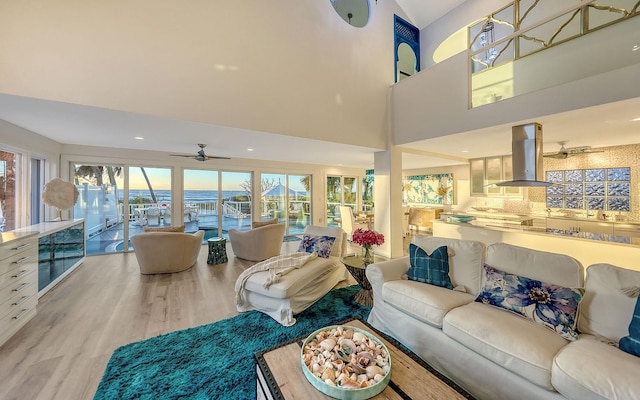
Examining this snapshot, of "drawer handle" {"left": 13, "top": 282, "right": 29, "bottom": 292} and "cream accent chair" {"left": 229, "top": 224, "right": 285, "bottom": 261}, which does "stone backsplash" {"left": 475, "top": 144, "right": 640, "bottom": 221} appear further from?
"drawer handle" {"left": 13, "top": 282, "right": 29, "bottom": 292}

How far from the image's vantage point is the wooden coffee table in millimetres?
1156

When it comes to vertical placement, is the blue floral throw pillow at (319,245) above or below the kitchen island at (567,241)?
below

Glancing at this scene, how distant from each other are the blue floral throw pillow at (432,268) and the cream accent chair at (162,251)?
3.61 meters

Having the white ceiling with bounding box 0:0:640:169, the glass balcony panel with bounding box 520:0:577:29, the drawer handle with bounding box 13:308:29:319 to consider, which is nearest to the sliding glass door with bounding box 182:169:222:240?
the white ceiling with bounding box 0:0:640:169

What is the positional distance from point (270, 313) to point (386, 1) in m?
6.62

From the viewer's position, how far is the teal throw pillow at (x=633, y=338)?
1344mm

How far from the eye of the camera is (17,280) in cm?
248

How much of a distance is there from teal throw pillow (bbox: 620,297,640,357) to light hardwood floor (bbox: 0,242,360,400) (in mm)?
2717

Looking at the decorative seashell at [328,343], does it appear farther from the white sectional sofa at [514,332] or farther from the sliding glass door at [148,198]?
the sliding glass door at [148,198]

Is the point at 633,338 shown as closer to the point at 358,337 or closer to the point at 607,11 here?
the point at 358,337

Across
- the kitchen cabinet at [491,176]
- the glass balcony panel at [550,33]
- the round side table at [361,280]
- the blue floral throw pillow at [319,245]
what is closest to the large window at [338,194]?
the kitchen cabinet at [491,176]

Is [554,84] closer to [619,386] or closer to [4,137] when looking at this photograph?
[619,386]

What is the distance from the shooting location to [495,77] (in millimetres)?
3492

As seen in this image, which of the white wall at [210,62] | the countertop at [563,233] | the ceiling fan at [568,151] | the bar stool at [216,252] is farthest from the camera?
the bar stool at [216,252]
